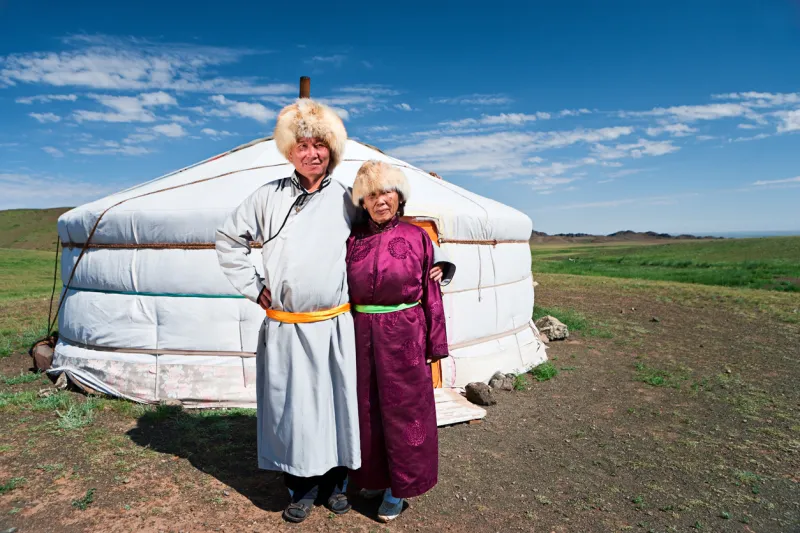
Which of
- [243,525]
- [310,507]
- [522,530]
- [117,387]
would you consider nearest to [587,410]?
[522,530]

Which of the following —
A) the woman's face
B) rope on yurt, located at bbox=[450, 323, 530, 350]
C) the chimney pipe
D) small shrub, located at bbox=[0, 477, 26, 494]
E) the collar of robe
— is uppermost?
the chimney pipe

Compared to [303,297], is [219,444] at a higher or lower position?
lower

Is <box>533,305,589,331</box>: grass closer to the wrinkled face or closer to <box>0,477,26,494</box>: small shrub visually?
the wrinkled face

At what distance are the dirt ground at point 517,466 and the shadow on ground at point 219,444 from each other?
1 cm

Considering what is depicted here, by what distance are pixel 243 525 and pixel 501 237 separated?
11.3ft

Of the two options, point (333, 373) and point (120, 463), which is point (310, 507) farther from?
point (120, 463)

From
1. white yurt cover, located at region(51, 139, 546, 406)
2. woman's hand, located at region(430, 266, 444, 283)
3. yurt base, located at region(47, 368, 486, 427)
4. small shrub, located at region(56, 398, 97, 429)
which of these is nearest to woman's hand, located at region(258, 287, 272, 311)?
woman's hand, located at region(430, 266, 444, 283)

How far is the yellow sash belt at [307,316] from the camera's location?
7.35 feet

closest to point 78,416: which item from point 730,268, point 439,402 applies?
point 439,402

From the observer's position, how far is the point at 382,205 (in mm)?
2252

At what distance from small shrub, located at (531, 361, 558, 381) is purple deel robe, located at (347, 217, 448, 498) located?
2.80 meters

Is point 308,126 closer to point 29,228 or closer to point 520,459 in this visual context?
point 520,459

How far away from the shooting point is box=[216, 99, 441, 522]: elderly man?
7.36ft

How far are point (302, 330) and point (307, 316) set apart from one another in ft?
0.21
